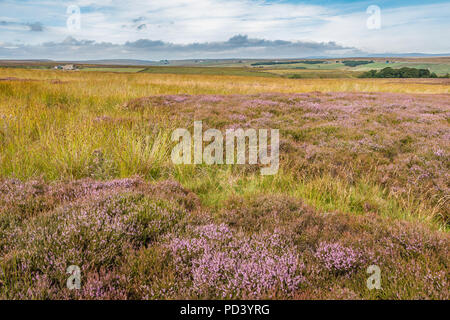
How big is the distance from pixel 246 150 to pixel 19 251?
5.49 meters

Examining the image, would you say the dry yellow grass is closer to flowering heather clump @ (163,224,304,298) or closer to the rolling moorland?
the rolling moorland

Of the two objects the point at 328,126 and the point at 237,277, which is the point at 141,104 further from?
the point at 237,277

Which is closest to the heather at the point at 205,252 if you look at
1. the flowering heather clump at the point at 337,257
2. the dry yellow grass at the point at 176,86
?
the flowering heather clump at the point at 337,257

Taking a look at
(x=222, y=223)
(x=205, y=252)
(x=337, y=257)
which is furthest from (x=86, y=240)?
(x=337, y=257)

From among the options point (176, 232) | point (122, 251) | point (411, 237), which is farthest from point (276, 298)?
point (411, 237)

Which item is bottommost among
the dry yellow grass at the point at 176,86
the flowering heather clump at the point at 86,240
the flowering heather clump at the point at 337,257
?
the flowering heather clump at the point at 337,257

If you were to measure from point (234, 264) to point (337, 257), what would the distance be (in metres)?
1.22

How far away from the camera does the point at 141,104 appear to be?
1229 centimetres

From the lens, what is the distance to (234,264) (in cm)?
266

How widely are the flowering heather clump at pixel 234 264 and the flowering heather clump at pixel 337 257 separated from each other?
336mm

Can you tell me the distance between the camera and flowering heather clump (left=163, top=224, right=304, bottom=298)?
239cm

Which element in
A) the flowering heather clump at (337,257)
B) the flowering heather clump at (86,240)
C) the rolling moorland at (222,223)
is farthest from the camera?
the flowering heather clump at (337,257)

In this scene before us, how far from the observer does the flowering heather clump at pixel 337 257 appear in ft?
9.09

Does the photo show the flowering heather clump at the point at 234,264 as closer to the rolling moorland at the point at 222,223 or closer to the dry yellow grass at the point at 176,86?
the rolling moorland at the point at 222,223
